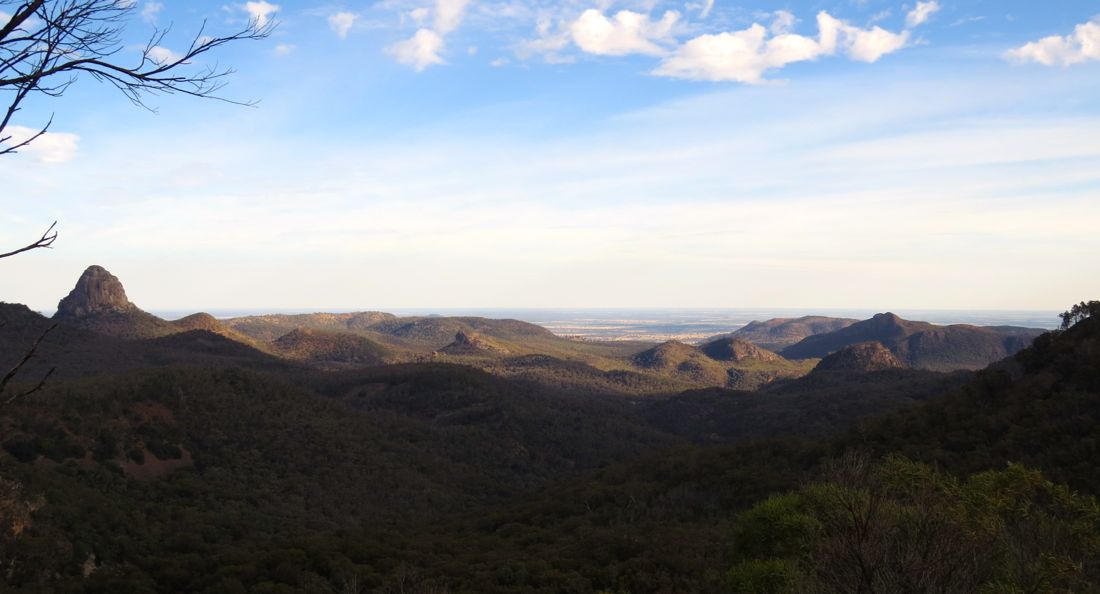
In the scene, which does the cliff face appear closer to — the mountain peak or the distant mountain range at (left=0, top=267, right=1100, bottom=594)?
the mountain peak

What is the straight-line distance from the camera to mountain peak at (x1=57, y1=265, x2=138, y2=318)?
163875 mm

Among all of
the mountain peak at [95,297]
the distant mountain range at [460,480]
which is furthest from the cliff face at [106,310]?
the distant mountain range at [460,480]

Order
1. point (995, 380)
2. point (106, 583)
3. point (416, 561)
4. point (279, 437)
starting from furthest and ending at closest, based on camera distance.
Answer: point (279, 437) < point (995, 380) < point (416, 561) < point (106, 583)

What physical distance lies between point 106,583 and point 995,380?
6132 centimetres

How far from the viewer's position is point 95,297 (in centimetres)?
16650

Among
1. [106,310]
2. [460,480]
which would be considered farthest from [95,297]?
[460,480]

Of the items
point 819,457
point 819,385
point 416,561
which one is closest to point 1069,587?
point 416,561

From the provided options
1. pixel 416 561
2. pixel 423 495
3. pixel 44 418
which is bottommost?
pixel 423 495

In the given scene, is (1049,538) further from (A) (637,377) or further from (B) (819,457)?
(A) (637,377)

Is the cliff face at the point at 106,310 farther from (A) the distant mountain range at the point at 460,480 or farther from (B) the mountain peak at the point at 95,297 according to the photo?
(A) the distant mountain range at the point at 460,480

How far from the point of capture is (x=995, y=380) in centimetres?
5297

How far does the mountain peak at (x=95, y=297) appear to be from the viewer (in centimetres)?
16388

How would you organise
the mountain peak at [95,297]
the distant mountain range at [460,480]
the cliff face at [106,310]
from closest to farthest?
the distant mountain range at [460,480] < the cliff face at [106,310] < the mountain peak at [95,297]

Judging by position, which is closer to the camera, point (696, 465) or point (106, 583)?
point (106, 583)
